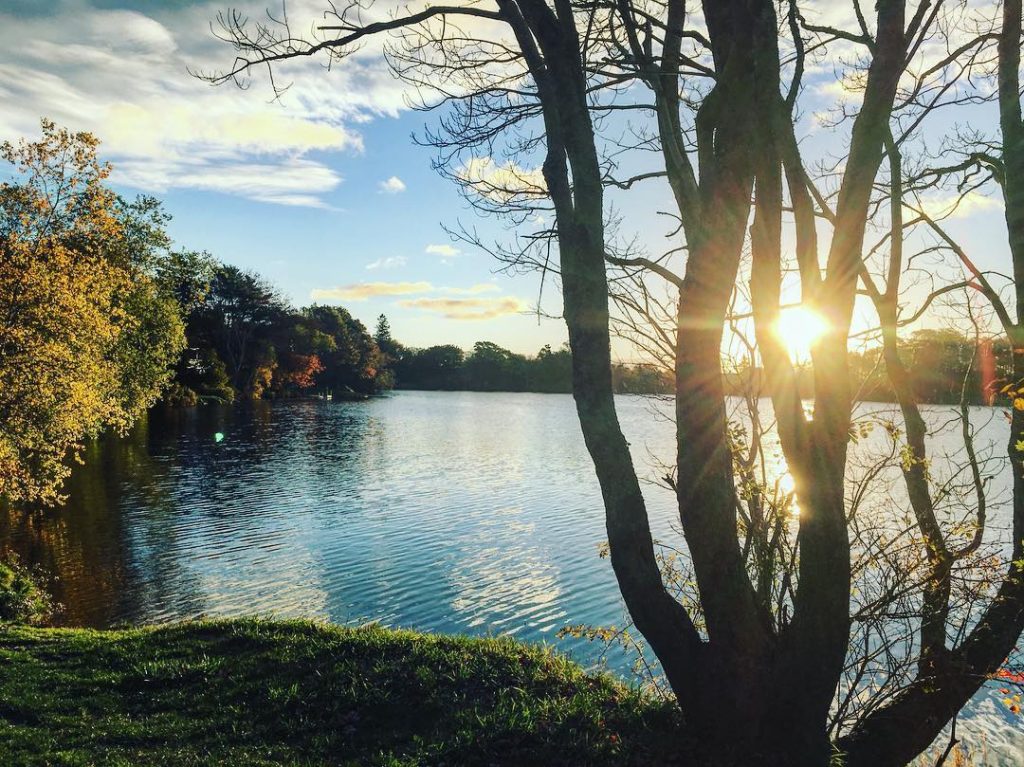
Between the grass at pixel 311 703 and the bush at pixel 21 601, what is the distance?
10.5ft

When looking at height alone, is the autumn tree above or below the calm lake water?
above

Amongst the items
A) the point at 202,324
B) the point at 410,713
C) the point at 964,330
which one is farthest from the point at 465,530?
the point at 202,324

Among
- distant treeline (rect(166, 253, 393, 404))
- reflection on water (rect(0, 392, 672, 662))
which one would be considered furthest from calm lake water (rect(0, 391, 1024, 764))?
distant treeline (rect(166, 253, 393, 404))

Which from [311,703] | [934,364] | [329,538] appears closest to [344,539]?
[329,538]

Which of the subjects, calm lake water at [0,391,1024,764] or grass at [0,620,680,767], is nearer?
grass at [0,620,680,767]

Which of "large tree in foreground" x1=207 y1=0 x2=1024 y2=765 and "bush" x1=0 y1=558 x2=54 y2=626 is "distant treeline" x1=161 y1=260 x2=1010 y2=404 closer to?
"large tree in foreground" x1=207 y1=0 x2=1024 y2=765

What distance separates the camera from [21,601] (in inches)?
506

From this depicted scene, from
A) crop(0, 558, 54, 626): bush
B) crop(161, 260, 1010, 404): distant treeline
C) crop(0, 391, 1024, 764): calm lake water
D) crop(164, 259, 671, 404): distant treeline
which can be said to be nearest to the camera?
crop(161, 260, 1010, 404): distant treeline

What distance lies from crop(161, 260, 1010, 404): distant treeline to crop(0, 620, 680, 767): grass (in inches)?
137

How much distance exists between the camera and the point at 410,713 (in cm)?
693

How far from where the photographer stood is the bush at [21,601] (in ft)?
40.7

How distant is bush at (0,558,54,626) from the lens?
12.4 m

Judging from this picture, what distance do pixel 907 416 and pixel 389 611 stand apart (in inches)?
430

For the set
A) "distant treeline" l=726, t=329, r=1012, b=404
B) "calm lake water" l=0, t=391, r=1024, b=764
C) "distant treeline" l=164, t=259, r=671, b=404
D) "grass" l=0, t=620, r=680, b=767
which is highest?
"distant treeline" l=164, t=259, r=671, b=404
